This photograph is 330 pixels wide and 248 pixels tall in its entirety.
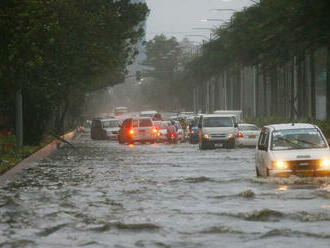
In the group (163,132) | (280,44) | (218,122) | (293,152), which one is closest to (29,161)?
(293,152)

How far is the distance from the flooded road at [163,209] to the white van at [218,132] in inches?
671

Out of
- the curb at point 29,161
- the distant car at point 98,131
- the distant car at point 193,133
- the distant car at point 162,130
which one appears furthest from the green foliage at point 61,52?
the distant car at point 98,131

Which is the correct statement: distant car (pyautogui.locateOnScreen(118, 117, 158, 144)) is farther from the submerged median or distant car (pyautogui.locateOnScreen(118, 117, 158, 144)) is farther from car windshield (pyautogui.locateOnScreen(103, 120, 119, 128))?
car windshield (pyautogui.locateOnScreen(103, 120, 119, 128))

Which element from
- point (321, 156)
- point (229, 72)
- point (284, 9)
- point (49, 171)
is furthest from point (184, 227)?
point (229, 72)

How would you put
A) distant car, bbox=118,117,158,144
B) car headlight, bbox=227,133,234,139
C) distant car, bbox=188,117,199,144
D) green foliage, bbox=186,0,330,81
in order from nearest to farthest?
green foliage, bbox=186,0,330,81 < car headlight, bbox=227,133,234,139 < distant car, bbox=188,117,199,144 < distant car, bbox=118,117,158,144

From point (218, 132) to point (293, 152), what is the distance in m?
24.2

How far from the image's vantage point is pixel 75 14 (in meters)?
46.7

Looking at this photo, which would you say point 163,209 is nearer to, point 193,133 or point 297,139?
point 297,139

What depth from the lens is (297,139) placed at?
23.9m

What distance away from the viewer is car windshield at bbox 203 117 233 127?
4766 cm

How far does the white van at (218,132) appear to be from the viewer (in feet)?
155

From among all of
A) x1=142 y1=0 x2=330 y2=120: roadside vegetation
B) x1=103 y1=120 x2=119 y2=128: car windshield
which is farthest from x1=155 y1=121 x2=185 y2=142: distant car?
x1=103 y1=120 x2=119 y2=128: car windshield

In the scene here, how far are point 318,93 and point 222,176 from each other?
13206 centimetres

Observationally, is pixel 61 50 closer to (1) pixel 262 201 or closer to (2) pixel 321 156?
(2) pixel 321 156
